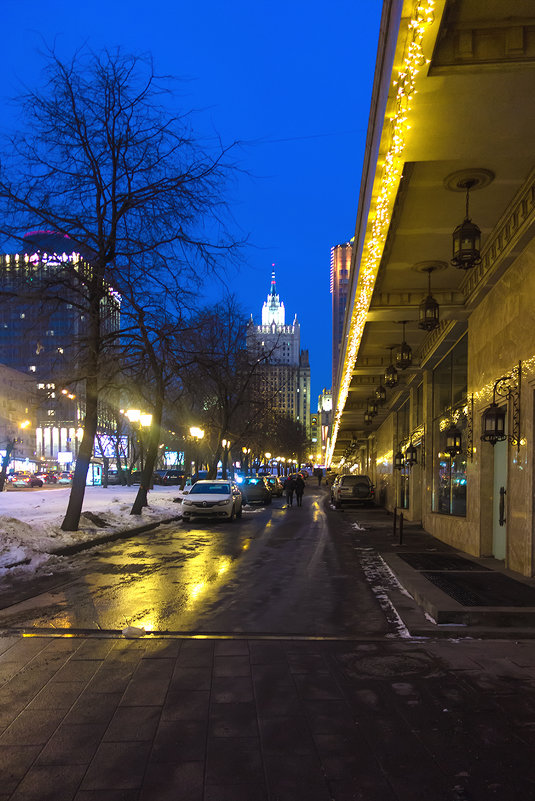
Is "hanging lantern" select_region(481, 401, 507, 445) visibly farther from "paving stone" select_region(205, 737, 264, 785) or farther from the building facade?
"paving stone" select_region(205, 737, 264, 785)

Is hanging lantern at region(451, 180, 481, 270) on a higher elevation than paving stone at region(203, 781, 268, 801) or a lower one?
higher

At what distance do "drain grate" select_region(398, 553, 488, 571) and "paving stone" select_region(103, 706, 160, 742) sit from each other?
683cm

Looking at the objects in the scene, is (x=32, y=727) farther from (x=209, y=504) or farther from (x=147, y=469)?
(x=147, y=469)

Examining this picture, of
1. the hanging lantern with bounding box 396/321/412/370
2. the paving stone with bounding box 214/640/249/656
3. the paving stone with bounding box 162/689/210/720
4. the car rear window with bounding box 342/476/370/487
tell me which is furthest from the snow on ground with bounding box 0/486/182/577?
the car rear window with bounding box 342/476/370/487

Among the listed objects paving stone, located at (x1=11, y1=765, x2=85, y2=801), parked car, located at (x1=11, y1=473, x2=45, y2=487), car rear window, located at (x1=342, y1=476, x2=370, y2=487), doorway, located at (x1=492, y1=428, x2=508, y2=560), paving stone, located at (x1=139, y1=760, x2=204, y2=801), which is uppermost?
doorway, located at (x1=492, y1=428, x2=508, y2=560)

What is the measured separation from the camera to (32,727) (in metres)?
4.14

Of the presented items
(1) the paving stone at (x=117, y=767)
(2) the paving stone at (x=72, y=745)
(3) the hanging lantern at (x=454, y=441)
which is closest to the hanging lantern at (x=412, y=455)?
(3) the hanging lantern at (x=454, y=441)

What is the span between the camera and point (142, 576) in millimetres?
10492

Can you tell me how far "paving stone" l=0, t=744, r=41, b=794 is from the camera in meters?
3.41

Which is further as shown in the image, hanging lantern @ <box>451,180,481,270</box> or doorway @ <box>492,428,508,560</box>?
doorway @ <box>492,428,508,560</box>

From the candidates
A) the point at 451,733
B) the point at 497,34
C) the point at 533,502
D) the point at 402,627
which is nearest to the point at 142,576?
the point at 402,627

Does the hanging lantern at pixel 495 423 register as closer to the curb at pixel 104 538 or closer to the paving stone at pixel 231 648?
the paving stone at pixel 231 648

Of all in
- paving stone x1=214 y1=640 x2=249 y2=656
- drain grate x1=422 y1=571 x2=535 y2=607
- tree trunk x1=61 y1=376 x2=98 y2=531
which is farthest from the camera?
tree trunk x1=61 y1=376 x2=98 y2=531

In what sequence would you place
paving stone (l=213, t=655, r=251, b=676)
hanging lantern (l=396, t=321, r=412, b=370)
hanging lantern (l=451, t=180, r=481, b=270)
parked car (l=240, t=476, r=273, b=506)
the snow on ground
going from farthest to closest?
parked car (l=240, t=476, r=273, b=506) < hanging lantern (l=396, t=321, r=412, b=370) < the snow on ground < hanging lantern (l=451, t=180, r=481, b=270) < paving stone (l=213, t=655, r=251, b=676)
